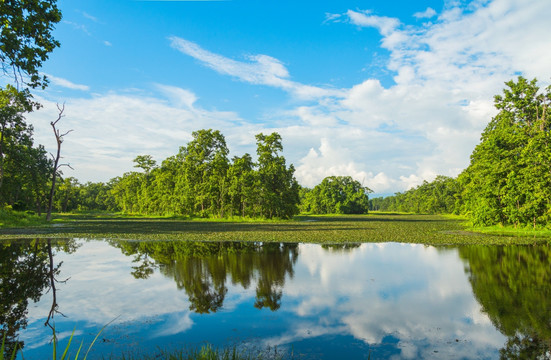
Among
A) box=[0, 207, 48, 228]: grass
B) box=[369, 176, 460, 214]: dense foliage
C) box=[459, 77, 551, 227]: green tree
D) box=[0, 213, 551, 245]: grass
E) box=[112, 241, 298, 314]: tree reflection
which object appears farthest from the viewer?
box=[369, 176, 460, 214]: dense foliage

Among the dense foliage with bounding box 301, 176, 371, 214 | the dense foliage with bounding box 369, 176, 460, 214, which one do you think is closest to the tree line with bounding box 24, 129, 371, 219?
the dense foliage with bounding box 301, 176, 371, 214

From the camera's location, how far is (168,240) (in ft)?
86.5

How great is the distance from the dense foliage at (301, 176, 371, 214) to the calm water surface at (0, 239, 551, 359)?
343 ft

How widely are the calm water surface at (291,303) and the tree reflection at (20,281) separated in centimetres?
5

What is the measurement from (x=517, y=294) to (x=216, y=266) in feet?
40.2

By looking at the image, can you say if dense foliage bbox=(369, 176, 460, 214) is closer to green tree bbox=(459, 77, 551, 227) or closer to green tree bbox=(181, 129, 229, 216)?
green tree bbox=(459, 77, 551, 227)

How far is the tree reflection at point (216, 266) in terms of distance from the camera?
36.6 ft

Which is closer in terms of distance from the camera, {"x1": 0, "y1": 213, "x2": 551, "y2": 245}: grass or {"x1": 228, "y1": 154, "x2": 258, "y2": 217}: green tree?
{"x1": 0, "y1": 213, "x2": 551, "y2": 245}: grass

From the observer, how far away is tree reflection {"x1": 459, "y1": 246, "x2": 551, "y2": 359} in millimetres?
7387

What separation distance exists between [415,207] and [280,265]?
464ft

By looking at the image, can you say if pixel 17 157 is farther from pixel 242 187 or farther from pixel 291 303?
pixel 291 303

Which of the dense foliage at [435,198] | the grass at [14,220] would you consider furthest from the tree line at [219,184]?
the dense foliage at [435,198]

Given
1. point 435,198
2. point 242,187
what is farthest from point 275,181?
point 435,198

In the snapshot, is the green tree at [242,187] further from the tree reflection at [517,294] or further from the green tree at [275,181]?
the tree reflection at [517,294]
